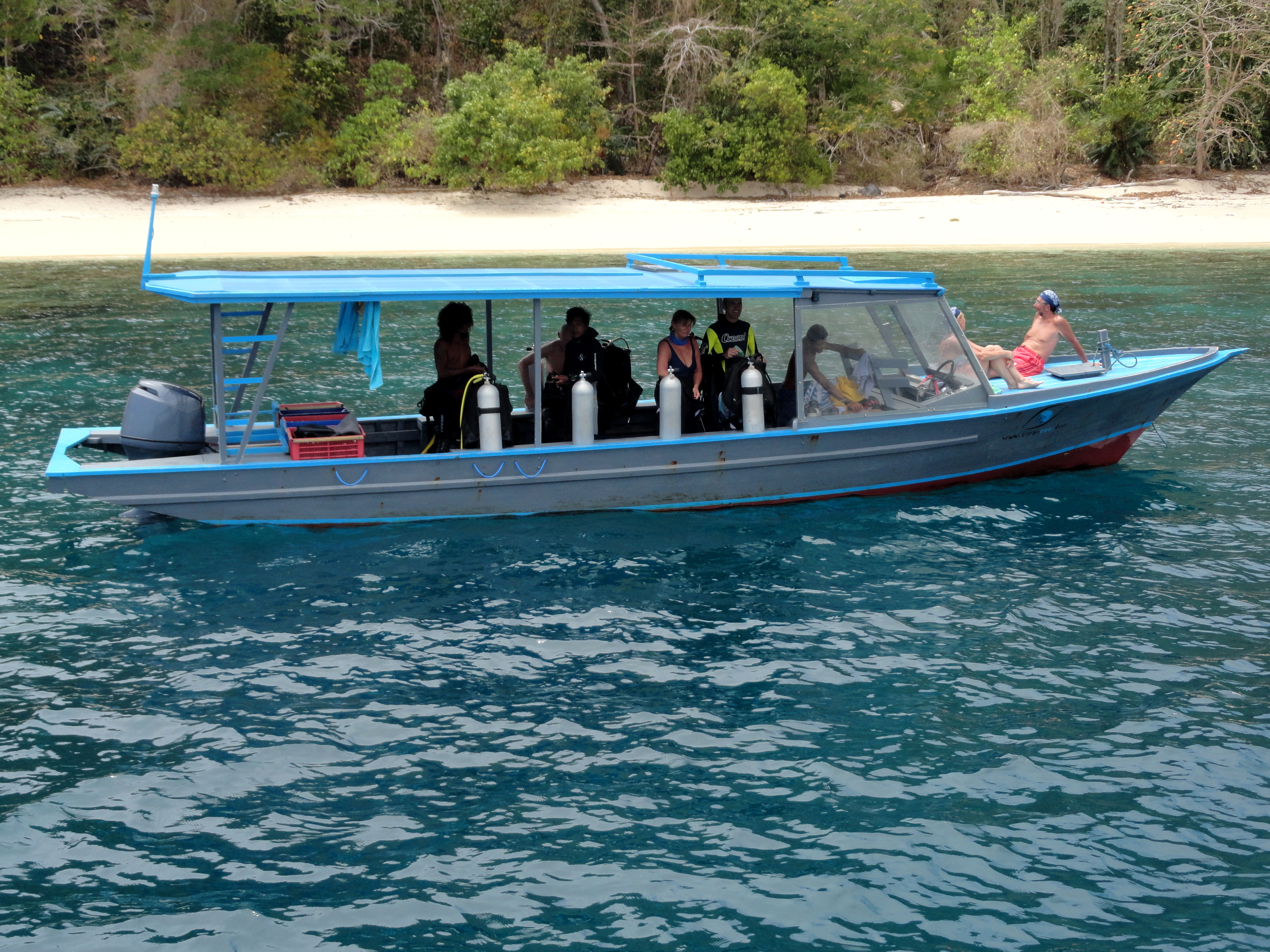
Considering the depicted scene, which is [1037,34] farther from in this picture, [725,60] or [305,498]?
[305,498]

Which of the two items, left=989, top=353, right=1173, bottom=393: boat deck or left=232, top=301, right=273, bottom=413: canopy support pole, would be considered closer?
left=232, top=301, right=273, bottom=413: canopy support pole

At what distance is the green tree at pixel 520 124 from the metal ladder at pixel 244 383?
2632cm

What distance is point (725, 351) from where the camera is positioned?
32.6ft

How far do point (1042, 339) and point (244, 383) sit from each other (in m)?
7.43

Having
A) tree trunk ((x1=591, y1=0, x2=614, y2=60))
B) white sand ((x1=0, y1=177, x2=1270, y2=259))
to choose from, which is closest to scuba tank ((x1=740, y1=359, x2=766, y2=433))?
white sand ((x1=0, y1=177, x2=1270, y2=259))

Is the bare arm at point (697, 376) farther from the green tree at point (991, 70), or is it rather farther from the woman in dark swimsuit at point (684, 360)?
the green tree at point (991, 70)

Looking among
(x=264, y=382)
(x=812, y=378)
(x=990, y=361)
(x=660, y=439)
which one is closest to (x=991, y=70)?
(x=990, y=361)

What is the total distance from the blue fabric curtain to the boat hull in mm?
768

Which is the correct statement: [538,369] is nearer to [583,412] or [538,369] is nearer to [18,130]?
[583,412]

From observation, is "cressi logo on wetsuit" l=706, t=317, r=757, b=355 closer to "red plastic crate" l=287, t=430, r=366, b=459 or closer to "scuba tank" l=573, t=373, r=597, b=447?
"scuba tank" l=573, t=373, r=597, b=447

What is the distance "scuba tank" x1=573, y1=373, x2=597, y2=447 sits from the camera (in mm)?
9336

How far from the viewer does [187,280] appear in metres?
9.24

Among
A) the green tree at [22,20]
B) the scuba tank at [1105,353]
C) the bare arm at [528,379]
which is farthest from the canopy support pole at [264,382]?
the green tree at [22,20]

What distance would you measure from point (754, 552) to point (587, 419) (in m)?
1.75
